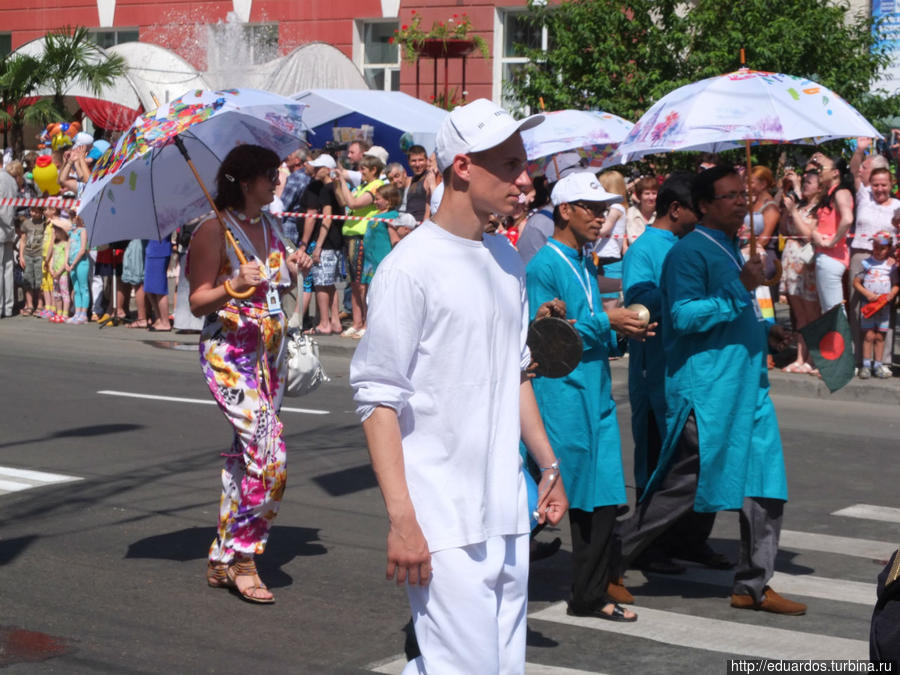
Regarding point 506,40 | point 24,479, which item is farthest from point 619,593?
point 506,40

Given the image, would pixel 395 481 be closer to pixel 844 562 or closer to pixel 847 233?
pixel 844 562

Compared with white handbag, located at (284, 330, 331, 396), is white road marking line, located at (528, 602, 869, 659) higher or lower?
lower

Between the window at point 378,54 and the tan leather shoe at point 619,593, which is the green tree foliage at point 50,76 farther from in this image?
the tan leather shoe at point 619,593

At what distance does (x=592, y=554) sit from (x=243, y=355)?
1.71 m

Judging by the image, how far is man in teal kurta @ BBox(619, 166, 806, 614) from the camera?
630 centimetres

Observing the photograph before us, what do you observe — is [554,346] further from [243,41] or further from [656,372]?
[243,41]

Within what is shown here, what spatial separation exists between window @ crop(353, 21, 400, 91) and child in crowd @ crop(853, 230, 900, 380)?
16935 mm

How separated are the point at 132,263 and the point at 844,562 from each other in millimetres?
11881

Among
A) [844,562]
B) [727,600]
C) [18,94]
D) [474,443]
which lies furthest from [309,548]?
[18,94]

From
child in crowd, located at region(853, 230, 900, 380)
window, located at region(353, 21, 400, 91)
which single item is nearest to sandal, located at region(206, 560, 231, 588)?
child in crowd, located at region(853, 230, 900, 380)

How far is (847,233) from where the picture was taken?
14.2m

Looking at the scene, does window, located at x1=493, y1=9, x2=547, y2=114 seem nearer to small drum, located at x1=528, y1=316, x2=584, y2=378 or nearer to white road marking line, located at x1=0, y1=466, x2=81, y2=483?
white road marking line, located at x1=0, y1=466, x2=81, y2=483

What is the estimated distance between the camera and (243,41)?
1228 inches

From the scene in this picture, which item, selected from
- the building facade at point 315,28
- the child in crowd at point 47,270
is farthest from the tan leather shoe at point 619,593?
the building facade at point 315,28
